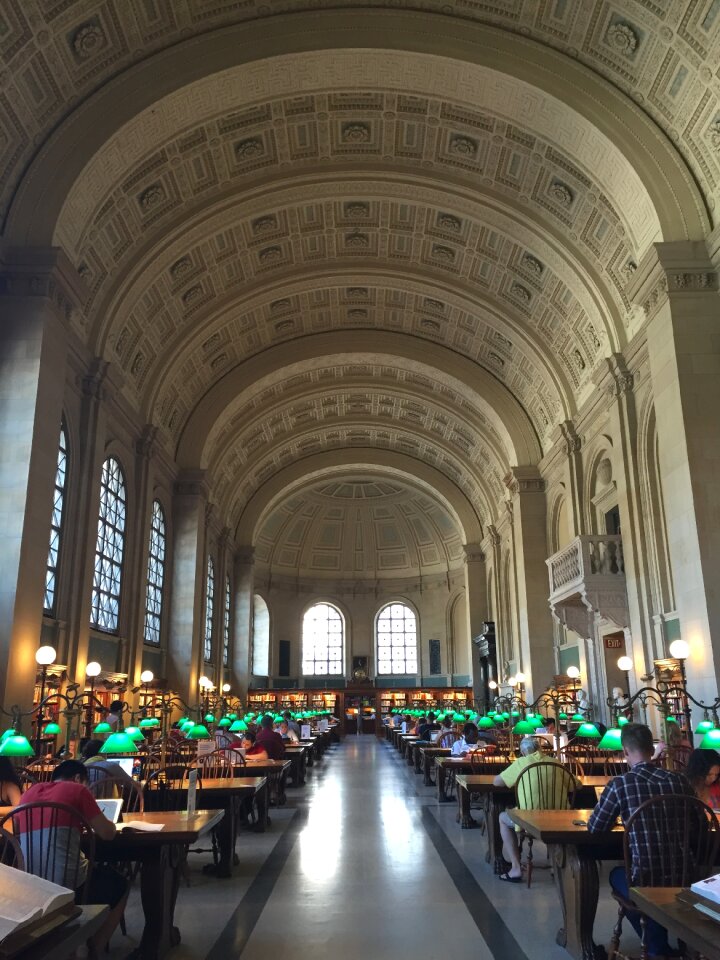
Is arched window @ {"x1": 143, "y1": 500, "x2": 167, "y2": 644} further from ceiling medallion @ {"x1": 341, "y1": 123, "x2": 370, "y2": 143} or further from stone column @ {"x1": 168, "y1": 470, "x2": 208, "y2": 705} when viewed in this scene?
ceiling medallion @ {"x1": 341, "y1": 123, "x2": 370, "y2": 143}

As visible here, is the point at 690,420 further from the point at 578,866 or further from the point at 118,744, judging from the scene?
the point at 118,744

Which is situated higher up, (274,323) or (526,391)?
(274,323)

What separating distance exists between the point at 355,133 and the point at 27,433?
31.6 ft

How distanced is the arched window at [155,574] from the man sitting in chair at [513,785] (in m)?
15.1

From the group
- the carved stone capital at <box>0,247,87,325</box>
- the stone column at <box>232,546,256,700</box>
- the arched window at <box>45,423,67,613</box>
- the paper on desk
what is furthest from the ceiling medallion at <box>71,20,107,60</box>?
the stone column at <box>232,546,256,700</box>

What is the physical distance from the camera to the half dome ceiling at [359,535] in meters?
39.3

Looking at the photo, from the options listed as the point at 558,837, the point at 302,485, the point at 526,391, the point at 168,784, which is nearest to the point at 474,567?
the point at 302,485

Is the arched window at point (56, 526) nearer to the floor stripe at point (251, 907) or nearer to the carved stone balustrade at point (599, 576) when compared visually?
the floor stripe at point (251, 907)

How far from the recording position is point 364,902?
633cm

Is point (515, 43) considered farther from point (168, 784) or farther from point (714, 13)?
point (168, 784)

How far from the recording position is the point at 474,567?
1278 inches

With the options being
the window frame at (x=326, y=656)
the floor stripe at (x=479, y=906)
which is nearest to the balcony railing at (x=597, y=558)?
the floor stripe at (x=479, y=906)

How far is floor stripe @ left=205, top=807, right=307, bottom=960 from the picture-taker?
520 centimetres

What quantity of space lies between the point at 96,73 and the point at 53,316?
449cm
